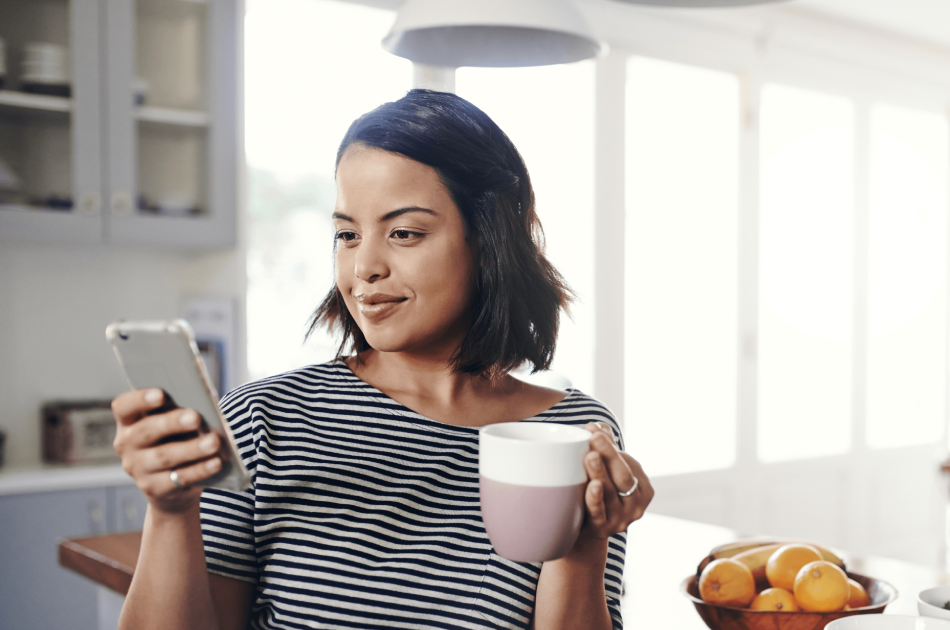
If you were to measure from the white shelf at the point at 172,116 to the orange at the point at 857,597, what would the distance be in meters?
2.27

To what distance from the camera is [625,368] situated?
140 inches

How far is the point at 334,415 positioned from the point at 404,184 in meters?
0.29

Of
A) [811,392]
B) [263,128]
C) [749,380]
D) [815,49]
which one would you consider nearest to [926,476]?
[811,392]

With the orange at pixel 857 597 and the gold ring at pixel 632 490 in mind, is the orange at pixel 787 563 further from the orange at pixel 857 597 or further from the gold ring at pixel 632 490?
the gold ring at pixel 632 490

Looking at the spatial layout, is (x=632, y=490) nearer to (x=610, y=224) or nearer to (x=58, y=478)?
(x=58, y=478)

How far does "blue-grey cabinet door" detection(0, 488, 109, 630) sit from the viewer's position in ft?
6.98

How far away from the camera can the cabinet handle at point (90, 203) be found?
233cm

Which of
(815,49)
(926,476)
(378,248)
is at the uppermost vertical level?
(815,49)

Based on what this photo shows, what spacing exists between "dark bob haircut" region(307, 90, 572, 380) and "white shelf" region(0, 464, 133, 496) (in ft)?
4.87

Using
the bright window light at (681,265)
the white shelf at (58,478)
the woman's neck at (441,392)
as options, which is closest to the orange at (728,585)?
the woman's neck at (441,392)

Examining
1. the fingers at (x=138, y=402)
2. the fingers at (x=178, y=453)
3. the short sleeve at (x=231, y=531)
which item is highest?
the fingers at (x=138, y=402)

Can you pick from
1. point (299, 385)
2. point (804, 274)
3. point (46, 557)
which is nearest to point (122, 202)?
point (46, 557)

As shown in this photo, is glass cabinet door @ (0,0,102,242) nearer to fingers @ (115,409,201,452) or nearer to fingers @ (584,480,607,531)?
fingers @ (115,409,201,452)

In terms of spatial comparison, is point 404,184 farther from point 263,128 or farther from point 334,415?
point 263,128
